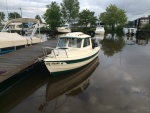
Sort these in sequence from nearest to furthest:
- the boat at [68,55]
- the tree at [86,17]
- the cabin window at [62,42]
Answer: the boat at [68,55], the cabin window at [62,42], the tree at [86,17]

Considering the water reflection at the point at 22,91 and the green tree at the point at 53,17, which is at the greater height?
the green tree at the point at 53,17

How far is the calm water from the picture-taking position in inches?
316

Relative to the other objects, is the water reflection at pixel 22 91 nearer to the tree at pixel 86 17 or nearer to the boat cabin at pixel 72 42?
the boat cabin at pixel 72 42

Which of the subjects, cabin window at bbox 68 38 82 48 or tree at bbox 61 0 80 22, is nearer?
cabin window at bbox 68 38 82 48

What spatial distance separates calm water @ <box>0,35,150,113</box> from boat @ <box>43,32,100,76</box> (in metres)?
0.68

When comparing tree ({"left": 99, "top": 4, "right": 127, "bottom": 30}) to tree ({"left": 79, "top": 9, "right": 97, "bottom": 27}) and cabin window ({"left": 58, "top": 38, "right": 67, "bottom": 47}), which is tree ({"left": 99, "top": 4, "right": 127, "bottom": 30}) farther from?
cabin window ({"left": 58, "top": 38, "right": 67, "bottom": 47})

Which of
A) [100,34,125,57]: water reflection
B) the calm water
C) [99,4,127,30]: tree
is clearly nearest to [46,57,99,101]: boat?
the calm water

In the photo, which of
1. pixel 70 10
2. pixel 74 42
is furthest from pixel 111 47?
pixel 70 10

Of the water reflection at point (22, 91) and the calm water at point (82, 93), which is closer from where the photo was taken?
the calm water at point (82, 93)

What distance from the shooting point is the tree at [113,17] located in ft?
220

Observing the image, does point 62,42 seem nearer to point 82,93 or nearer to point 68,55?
point 68,55

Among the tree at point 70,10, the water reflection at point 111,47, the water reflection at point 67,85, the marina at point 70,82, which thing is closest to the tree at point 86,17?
the tree at point 70,10

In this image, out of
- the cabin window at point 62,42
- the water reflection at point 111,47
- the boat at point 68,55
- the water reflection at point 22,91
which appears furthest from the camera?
the water reflection at point 111,47

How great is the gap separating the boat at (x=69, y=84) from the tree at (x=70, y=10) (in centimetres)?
6704
